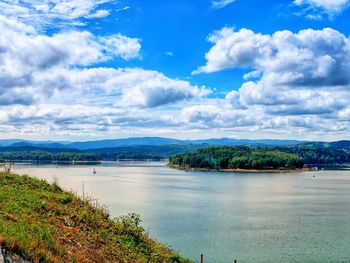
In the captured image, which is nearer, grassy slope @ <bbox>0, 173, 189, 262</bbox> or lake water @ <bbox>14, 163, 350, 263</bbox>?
grassy slope @ <bbox>0, 173, 189, 262</bbox>

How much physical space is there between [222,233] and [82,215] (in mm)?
27930

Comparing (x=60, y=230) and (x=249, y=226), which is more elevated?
(x=60, y=230)

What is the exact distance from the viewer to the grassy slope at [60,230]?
1016 cm

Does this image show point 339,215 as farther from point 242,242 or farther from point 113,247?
point 113,247

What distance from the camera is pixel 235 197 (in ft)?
260

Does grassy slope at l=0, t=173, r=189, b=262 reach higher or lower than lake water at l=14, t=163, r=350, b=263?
higher

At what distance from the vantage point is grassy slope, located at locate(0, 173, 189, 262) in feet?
33.3

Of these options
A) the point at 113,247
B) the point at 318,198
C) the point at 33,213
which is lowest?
the point at 318,198

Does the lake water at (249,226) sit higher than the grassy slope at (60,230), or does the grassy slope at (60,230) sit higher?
the grassy slope at (60,230)

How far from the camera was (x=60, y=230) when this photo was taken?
1252 cm

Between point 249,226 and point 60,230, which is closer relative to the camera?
point 60,230

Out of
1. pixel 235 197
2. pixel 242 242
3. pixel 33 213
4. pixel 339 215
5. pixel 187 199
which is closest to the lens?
pixel 33 213

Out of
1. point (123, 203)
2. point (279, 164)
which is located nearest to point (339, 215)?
point (123, 203)

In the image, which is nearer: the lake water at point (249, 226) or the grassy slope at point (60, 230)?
the grassy slope at point (60, 230)
